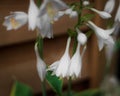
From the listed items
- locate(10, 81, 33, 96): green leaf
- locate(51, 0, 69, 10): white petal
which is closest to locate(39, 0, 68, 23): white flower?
locate(51, 0, 69, 10): white petal

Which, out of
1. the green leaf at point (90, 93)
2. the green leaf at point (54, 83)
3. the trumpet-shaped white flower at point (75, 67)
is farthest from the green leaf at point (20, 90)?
the trumpet-shaped white flower at point (75, 67)

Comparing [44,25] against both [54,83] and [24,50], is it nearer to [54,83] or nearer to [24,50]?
[54,83]

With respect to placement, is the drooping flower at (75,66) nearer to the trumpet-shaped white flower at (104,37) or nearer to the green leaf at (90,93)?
the trumpet-shaped white flower at (104,37)

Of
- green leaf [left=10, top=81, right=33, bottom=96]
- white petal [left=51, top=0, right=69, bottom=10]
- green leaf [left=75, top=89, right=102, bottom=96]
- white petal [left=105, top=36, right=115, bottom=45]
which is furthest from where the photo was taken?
green leaf [left=75, top=89, right=102, bottom=96]

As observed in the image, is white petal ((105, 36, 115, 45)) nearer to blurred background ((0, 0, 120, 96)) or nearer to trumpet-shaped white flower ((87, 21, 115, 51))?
trumpet-shaped white flower ((87, 21, 115, 51))

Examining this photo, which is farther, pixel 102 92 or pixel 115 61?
pixel 115 61

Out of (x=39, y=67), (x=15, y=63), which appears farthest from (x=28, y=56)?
(x=39, y=67)

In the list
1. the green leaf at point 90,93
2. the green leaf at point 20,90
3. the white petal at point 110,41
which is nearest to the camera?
the white petal at point 110,41

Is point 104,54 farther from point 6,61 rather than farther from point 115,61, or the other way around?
point 6,61
